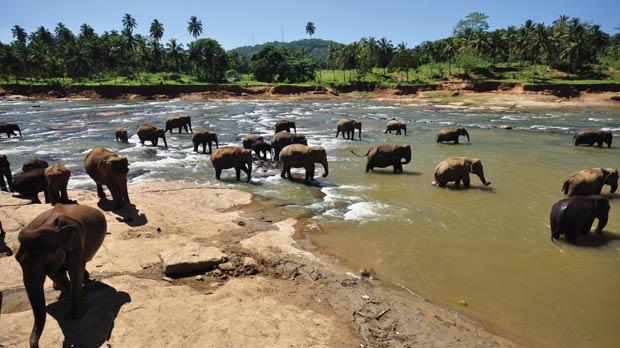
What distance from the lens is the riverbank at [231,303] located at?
5555mm

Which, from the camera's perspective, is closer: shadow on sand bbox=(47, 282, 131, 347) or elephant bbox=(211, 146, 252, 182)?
shadow on sand bbox=(47, 282, 131, 347)

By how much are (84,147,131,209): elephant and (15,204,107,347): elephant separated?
4.41 meters

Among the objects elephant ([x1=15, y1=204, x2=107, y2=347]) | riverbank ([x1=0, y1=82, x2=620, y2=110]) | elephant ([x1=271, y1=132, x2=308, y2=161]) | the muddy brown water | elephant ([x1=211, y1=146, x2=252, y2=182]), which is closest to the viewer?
elephant ([x1=15, y1=204, x2=107, y2=347])

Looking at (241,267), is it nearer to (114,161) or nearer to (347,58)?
(114,161)

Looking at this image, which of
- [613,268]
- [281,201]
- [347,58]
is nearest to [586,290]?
[613,268]

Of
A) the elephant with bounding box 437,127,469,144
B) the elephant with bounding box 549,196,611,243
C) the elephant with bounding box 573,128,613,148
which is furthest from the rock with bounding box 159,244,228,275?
the elephant with bounding box 573,128,613,148

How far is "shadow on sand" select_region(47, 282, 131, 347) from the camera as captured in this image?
5.28m

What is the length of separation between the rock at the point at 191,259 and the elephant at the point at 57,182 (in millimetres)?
4655

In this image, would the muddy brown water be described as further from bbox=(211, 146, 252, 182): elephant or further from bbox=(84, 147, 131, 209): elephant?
bbox=(84, 147, 131, 209): elephant

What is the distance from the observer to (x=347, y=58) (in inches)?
3356

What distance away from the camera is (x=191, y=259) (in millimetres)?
7637

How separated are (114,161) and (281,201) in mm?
4967

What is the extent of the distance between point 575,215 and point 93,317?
974 centimetres

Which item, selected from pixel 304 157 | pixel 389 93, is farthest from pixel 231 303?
pixel 389 93
